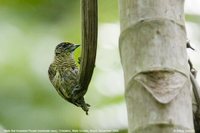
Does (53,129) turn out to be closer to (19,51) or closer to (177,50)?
(19,51)

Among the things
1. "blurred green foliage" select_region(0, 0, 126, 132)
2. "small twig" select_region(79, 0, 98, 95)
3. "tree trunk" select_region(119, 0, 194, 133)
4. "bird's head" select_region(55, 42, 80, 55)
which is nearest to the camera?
"tree trunk" select_region(119, 0, 194, 133)

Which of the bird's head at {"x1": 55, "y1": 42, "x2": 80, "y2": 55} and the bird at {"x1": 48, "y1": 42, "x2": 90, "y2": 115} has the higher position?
the bird's head at {"x1": 55, "y1": 42, "x2": 80, "y2": 55}

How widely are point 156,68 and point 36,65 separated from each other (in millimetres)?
1199

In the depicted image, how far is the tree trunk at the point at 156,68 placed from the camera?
84 centimetres

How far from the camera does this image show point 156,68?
86cm

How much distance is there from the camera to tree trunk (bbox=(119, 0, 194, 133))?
33.1 inches

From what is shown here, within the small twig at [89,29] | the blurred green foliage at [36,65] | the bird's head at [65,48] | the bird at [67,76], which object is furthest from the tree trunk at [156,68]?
the blurred green foliage at [36,65]

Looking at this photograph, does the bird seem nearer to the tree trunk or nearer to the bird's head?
the bird's head

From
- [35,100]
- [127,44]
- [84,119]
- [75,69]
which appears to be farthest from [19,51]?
[127,44]

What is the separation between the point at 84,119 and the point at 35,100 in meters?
0.19

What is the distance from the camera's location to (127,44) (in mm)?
908

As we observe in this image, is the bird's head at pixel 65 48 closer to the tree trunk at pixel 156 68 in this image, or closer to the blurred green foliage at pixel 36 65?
the blurred green foliage at pixel 36 65

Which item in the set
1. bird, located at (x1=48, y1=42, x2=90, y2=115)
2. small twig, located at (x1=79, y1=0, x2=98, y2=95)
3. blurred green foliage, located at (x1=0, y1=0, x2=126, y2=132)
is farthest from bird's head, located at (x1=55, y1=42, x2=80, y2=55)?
small twig, located at (x1=79, y1=0, x2=98, y2=95)

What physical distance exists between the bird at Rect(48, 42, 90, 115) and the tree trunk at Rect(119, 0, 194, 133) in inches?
7.9
